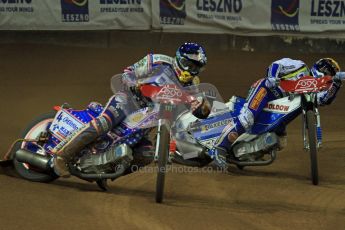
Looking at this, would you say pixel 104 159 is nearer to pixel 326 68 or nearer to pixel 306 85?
pixel 306 85

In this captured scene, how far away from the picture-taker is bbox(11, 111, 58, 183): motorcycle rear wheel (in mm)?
7227

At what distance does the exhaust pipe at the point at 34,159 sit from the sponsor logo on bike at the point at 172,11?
882 centimetres

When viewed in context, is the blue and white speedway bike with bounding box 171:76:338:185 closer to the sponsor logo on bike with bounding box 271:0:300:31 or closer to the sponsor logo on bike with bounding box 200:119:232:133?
the sponsor logo on bike with bounding box 200:119:232:133

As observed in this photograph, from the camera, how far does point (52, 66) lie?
45.8 ft

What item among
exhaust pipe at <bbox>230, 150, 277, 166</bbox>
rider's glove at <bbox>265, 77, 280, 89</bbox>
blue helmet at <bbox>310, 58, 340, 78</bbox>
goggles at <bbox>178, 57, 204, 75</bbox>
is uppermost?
goggles at <bbox>178, 57, 204, 75</bbox>

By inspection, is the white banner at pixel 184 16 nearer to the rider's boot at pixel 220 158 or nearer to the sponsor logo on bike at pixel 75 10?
the sponsor logo on bike at pixel 75 10

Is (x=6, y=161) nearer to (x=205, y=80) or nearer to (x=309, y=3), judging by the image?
(x=205, y=80)

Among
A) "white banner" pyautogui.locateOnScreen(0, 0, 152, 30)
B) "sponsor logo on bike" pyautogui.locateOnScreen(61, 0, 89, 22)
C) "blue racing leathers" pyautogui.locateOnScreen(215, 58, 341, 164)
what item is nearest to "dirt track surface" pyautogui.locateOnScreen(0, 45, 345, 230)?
"blue racing leathers" pyautogui.locateOnScreen(215, 58, 341, 164)

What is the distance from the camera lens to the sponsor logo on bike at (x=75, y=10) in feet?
49.8

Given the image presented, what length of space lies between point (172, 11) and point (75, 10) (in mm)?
2184

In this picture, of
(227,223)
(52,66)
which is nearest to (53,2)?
(52,66)

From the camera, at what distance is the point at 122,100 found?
22.7ft

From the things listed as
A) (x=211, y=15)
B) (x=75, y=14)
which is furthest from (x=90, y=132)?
(x=211, y=15)

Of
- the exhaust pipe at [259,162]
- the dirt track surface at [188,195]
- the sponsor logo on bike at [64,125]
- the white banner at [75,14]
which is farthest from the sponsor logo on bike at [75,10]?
the sponsor logo on bike at [64,125]
